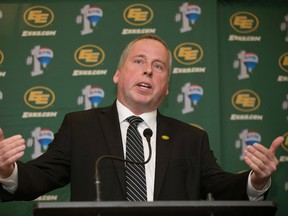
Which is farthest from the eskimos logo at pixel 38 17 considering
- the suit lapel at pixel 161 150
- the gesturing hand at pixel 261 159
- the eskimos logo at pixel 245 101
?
the gesturing hand at pixel 261 159

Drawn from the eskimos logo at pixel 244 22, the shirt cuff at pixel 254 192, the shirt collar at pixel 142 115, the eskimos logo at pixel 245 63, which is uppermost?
the eskimos logo at pixel 244 22

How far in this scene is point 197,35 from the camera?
4.36 meters

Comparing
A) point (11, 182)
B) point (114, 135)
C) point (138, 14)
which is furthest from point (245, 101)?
point (11, 182)

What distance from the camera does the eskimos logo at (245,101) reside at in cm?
432

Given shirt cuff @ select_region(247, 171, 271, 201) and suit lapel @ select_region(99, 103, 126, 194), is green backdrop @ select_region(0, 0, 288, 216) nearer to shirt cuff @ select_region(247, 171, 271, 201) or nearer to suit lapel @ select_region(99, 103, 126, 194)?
suit lapel @ select_region(99, 103, 126, 194)

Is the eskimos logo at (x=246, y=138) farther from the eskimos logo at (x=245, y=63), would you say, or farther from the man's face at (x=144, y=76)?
the man's face at (x=144, y=76)

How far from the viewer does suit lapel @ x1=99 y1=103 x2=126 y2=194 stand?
2955mm

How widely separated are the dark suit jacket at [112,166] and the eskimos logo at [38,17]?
1350 mm

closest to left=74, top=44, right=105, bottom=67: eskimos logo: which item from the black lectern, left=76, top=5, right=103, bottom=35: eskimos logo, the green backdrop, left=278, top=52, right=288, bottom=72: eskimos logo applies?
the green backdrop

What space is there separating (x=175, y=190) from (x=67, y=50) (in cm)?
181

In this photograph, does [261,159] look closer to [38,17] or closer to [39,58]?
[39,58]

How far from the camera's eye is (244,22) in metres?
4.49

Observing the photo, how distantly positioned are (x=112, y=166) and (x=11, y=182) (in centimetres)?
60

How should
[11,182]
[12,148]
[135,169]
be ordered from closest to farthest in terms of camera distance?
[12,148]
[11,182]
[135,169]
